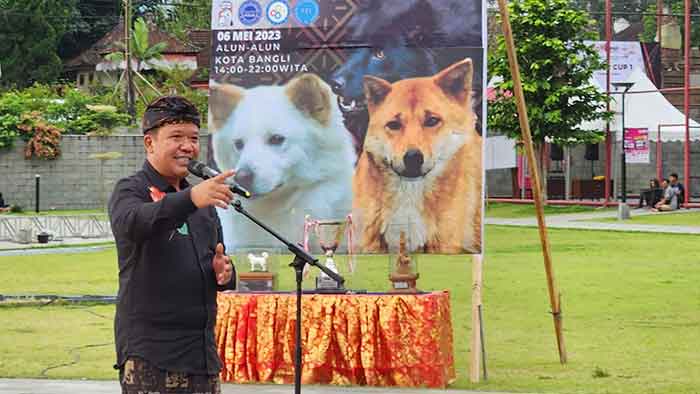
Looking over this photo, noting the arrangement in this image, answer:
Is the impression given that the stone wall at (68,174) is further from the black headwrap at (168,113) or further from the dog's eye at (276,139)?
the black headwrap at (168,113)

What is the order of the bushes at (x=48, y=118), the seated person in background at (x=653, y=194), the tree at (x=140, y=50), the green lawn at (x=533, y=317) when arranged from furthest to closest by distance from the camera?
the tree at (x=140, y=50)
the bushes at (x=48, y=118)
the seated person in background at (x=653, y=194)
the green lawn at (x=533, y=317)

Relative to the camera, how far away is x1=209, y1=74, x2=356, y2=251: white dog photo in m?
11.4

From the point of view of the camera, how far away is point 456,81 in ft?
36.4

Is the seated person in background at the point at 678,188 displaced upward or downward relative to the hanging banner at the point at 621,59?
→ downward

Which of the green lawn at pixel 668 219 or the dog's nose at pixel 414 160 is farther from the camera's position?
the green lawn at pixel 668 219

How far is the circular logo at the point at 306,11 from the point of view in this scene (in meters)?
11.4

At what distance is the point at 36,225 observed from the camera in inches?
1411

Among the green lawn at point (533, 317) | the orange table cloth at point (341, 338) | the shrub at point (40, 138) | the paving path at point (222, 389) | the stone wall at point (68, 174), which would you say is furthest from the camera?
the stone wall at point (68, 174)

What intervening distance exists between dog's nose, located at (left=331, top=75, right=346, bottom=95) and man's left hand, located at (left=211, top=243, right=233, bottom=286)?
6274 mm

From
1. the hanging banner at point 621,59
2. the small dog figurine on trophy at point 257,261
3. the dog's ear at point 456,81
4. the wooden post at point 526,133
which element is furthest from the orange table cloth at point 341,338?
the hanging banner at point 621,59

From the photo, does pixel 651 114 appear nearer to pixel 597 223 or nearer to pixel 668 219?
pixel 668 219

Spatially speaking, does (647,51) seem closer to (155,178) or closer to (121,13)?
(121,13)

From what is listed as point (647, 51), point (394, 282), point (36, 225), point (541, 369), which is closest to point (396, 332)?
point (394, 282)

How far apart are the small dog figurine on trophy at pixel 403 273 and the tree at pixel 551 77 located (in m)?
33.1
